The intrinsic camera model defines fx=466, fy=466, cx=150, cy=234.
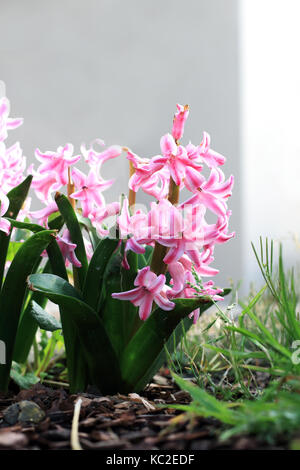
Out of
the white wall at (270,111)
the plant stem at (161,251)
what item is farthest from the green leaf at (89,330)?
the white wall at (270,111)

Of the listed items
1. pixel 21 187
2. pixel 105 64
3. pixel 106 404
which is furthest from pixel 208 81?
pixel 106 404

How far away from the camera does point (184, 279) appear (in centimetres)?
74

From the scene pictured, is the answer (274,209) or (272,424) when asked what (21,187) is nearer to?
(272,424)

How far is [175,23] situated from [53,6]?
3.28 feet

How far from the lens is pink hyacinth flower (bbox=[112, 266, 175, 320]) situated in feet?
2.29

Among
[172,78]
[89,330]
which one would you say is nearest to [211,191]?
[89,330]

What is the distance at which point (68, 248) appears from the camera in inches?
31.4

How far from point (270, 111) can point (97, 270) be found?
351 centimetres

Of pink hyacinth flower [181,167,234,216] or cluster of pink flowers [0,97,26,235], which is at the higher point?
cluster of pink flowers [0,97,26,235]

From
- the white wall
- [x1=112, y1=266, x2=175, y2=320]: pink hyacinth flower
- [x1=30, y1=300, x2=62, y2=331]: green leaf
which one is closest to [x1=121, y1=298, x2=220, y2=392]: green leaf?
[x1=112, y1=266, x2=175, y2=320]: pink hyacinth flower

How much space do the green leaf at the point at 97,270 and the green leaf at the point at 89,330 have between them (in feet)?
0.10

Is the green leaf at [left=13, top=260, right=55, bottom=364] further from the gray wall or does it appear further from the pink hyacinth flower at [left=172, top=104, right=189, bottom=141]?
the gray wall

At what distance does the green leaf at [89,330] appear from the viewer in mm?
716

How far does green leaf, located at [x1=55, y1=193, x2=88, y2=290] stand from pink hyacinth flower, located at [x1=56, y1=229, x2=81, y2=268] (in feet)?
0.04
